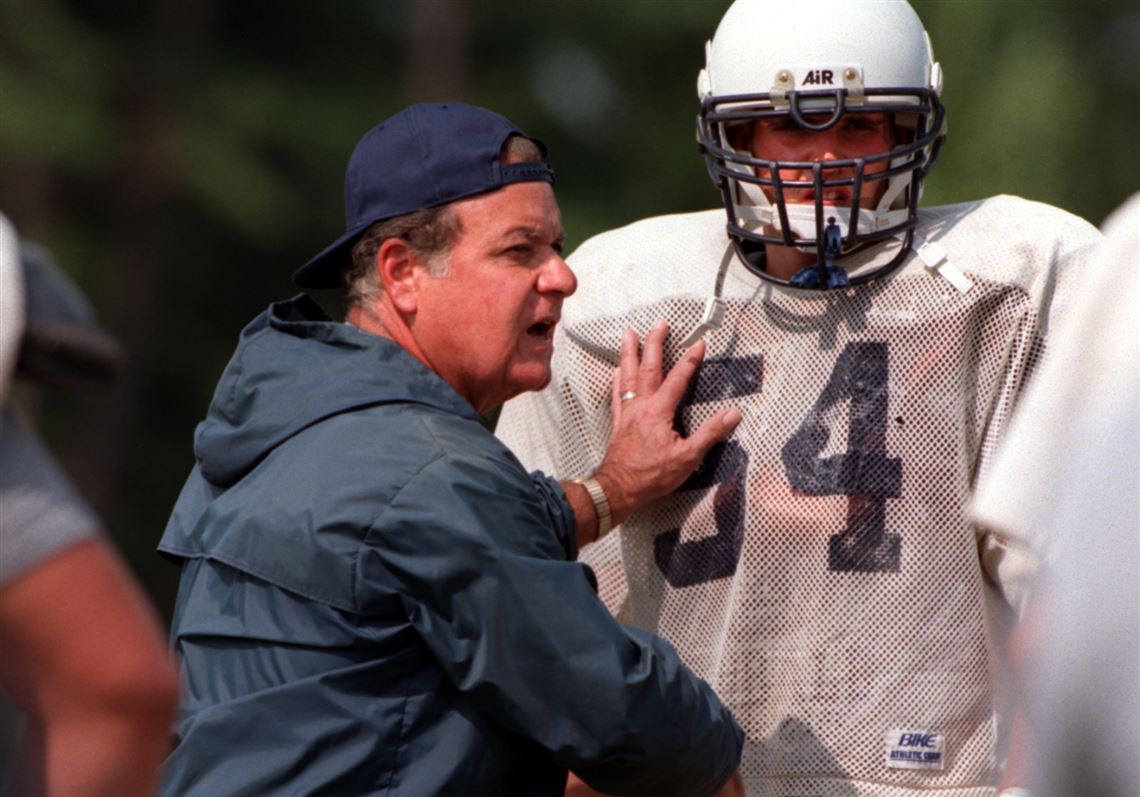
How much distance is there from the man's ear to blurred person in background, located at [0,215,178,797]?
134cm

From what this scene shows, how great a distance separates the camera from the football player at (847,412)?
3.46 metres

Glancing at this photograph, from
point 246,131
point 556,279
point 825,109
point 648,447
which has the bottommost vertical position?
point 246,131

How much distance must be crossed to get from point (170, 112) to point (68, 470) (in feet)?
10.5

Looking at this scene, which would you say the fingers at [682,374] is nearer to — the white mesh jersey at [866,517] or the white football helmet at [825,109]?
the white mesh jersey at [866,517]

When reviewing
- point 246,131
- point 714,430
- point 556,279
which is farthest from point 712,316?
point 246,131

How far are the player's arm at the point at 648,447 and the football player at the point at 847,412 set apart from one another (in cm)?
5

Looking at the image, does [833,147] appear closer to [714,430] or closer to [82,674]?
[714,430]

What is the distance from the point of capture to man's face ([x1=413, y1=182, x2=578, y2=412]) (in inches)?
135

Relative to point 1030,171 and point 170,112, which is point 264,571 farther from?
point 170,112

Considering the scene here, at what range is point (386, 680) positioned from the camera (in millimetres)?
2992

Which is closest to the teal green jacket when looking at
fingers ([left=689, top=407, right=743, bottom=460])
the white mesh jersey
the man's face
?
the man's face

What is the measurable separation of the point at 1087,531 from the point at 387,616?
1.45m

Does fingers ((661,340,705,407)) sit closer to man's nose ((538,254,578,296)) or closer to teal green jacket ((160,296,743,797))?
man's nose ((538,254,578,296))

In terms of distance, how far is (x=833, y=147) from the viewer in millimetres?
3576
